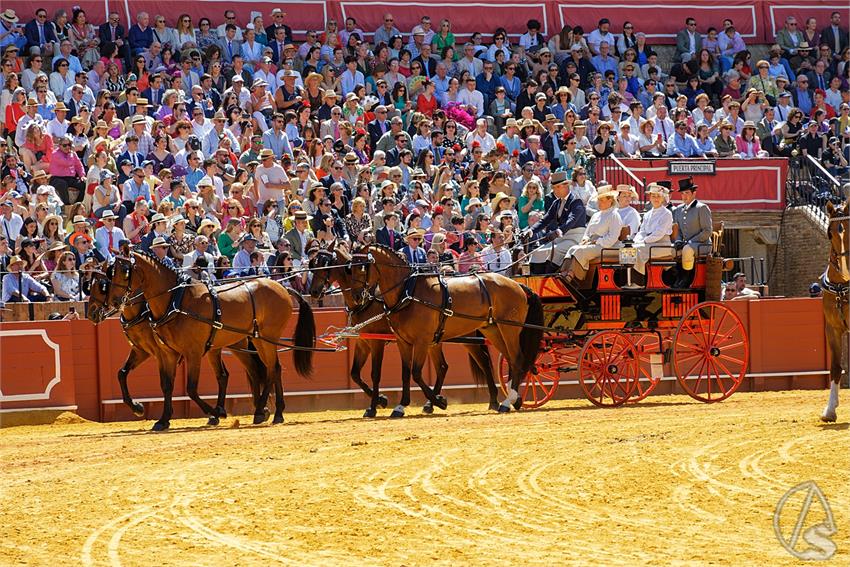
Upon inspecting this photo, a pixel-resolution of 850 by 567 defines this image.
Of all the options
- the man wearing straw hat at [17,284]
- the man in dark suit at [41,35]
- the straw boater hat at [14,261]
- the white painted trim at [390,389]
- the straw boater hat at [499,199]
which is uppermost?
the man in dark suit at [41,35]

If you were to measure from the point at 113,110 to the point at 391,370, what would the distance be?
6126 mm

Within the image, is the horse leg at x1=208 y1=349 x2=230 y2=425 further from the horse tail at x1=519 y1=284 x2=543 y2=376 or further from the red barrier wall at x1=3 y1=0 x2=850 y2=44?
the red barrier wall at x1=3 y1=0 x2=850 y2=44

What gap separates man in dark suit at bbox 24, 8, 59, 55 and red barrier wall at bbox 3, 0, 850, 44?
3.60 feet

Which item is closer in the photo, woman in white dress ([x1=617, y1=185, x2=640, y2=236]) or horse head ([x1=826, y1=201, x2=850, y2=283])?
horse head ([x1=826, y1=201, x2=850, y2=283])

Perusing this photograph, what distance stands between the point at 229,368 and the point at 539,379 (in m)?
4.18

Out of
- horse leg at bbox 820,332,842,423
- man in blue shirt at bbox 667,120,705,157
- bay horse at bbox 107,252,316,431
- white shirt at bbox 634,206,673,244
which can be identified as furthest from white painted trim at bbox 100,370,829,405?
man in blue shirt at bbox 667,120,705,157

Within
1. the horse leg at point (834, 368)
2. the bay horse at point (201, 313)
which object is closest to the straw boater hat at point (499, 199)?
the bay horse at point (201, 313)

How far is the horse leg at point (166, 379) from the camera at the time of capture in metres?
16.1

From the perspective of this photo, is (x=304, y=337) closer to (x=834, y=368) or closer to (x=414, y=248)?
(x=414, y=248)

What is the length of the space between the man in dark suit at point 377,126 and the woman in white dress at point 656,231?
300 inches

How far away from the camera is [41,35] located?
76.2 ft

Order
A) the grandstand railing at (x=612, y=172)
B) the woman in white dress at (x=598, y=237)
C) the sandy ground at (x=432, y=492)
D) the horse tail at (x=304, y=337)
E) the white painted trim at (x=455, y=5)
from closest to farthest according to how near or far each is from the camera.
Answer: the sandy ground at (x=432, y=492)
the woman in white dress at (x=598, y=237)
the horse tail at (x=304, y=337)
the grandstand railing at (x=612, y=172)
the white painted trim at (x=455, y=5)

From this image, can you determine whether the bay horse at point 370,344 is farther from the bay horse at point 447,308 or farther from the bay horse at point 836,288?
the bay horse at point 836,288

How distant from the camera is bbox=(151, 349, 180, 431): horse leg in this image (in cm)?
1608
